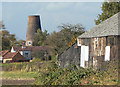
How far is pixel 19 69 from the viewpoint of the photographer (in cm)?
3138

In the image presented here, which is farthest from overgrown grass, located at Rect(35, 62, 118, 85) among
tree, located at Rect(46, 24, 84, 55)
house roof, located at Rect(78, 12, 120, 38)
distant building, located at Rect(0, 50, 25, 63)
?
distant building, located at Rect(0, 50, 25, 63)

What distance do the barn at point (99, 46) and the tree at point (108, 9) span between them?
11.5 metres

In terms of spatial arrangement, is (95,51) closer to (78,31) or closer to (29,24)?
(78,31)

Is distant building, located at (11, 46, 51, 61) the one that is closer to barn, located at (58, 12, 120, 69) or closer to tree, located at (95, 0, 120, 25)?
tree, located at (95, 0, 120, 25)

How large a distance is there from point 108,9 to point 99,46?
15.5m

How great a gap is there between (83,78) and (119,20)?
532cm

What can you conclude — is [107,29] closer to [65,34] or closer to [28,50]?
[65,34]

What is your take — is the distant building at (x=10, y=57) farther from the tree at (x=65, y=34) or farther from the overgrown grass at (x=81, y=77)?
the overgrown grass at (x=81, y=77)

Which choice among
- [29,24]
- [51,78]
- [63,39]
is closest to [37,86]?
[51,78]

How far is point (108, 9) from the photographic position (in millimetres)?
33938

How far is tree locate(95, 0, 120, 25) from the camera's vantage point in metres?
33.4

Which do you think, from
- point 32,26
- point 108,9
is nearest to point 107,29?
point 108,9

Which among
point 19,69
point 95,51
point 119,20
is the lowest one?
point 19,69

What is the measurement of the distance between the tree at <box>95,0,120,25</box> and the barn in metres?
11.5
